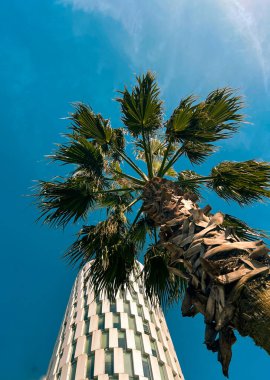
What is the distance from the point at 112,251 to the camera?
6.54 m

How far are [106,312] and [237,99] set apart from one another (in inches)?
1173

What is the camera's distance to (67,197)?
23.8 ft

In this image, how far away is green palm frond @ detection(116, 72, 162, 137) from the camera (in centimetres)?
727

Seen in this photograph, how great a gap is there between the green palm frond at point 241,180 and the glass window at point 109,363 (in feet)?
70.4

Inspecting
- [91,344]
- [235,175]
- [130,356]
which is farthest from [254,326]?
[91,344]

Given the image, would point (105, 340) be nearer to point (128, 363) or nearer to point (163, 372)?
point (128, 363)

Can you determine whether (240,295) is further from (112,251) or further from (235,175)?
(235,175)

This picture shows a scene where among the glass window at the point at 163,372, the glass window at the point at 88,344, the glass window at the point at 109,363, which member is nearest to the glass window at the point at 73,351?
the glass window at the point at 88,344

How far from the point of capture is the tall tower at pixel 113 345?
24.5 metres

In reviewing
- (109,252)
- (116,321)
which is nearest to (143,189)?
(109,252)

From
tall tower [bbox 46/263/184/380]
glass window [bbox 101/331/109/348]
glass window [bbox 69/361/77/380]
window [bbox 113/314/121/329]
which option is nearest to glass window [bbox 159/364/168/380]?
tall tower [bbox 46/263/184/380]

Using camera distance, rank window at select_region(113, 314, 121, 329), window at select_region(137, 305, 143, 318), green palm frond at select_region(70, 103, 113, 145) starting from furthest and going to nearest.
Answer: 1. window at select_region(137, 305, 143, 318)
2. window at select_region(113, 314, 121, 329)
3. green palm frond at select_region(70, 103, 113, 145)

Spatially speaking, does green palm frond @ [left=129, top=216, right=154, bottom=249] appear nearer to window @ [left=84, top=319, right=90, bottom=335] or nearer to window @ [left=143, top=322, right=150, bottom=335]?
window @ [left=84, top=319, right=90, bottom=335]

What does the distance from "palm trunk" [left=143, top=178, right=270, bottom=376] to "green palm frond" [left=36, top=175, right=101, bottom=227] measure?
3.65m
